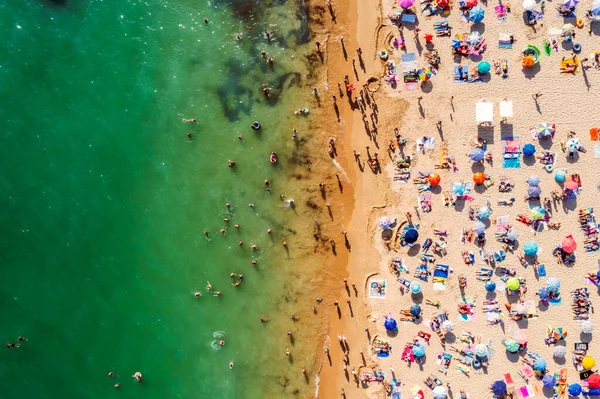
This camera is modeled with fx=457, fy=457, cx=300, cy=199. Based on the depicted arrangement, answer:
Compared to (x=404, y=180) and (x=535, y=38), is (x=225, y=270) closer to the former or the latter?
(x=404, y=180)

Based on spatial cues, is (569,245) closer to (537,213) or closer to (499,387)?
(537,213)

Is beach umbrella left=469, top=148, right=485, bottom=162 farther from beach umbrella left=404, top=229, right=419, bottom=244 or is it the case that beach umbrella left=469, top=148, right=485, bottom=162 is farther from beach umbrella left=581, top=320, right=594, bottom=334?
beach umbrella left=581, top=320, right=594, bottom=334

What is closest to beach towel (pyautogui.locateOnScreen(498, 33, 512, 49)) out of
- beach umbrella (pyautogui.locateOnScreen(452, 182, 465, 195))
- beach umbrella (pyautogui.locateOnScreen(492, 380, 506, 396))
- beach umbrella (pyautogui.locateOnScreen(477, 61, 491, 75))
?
beach umbrella (pyautogui.locateOnScreen(477, 61, 491, 75))

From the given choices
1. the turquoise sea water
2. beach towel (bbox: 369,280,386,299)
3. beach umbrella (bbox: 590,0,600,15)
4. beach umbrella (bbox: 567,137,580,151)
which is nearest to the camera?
beach umbrella (bbox: 590,0,600,15)

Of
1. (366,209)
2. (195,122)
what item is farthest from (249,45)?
(366,209)

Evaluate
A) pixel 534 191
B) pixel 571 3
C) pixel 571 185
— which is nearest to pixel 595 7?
pixel 571 3
